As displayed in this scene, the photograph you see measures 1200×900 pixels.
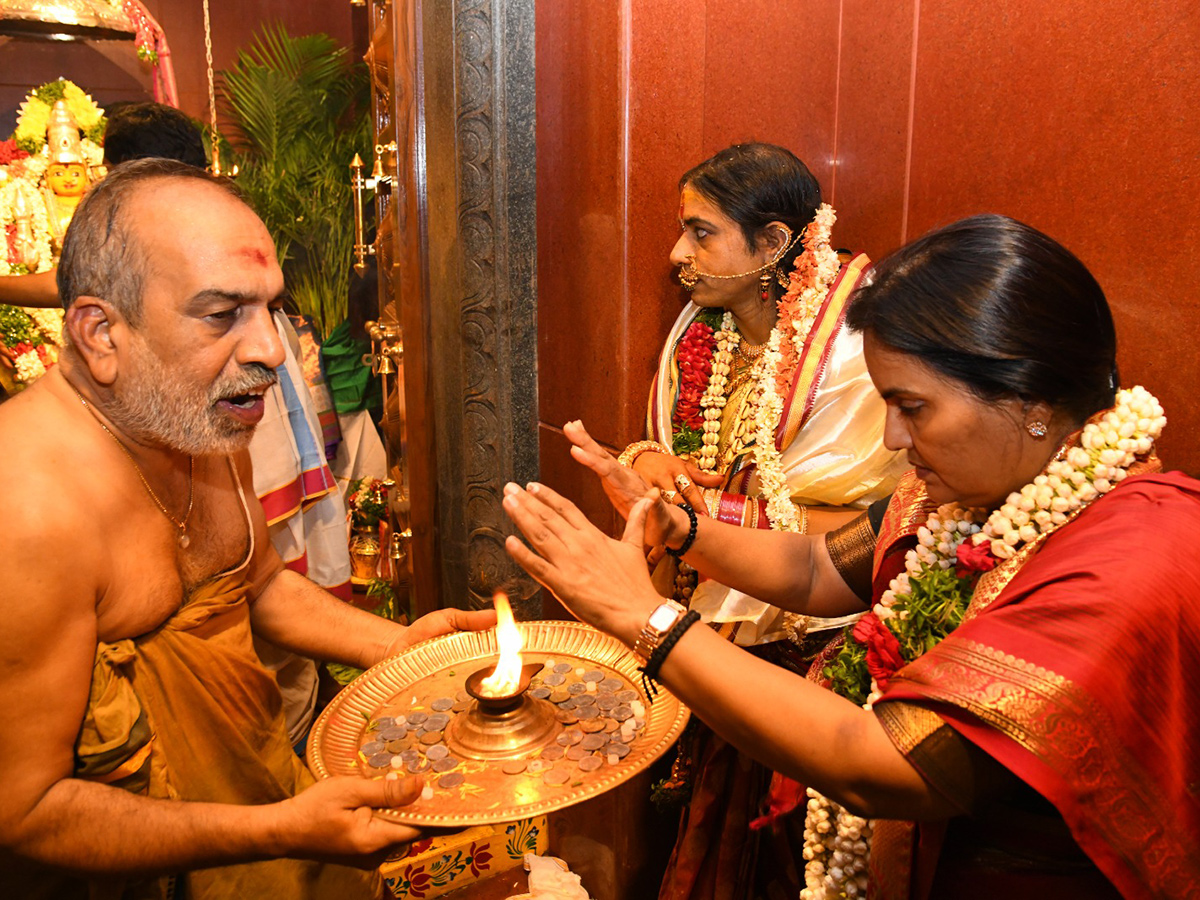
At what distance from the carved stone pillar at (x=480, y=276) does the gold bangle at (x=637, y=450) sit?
1.38ft

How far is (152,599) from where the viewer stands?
1891mm

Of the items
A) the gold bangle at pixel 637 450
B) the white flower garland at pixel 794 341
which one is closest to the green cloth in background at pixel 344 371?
the gold bangle at pixel 637 450

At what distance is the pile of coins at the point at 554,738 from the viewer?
4.96 feet

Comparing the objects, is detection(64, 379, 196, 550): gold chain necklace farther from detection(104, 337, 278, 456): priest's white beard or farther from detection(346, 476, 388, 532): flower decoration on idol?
detection(346, 476, 388, 532): flower decoration on idol

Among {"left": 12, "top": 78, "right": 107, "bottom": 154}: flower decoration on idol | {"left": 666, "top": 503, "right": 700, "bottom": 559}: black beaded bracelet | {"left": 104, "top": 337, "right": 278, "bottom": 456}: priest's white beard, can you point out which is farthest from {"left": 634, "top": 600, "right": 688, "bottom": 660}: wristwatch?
{"left": 12, "top": 78, "right": 107, "bottom": 154}: flower decoration on idol

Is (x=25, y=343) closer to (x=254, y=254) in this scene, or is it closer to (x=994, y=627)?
(x=254, y=254)

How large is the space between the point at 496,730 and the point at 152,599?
84 cm

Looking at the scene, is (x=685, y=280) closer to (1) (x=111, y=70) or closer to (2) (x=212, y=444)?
(2) (x=212, y=444)

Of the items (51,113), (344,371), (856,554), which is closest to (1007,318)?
(856,554)

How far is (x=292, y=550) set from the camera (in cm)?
389

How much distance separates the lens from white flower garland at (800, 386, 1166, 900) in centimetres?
159

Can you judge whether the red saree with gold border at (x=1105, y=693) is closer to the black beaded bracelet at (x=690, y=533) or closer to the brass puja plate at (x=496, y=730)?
the brass puja plate at (x=496, y=730)

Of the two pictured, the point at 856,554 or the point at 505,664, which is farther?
the point at 856,554

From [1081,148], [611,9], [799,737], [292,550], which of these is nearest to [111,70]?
[292,550]
